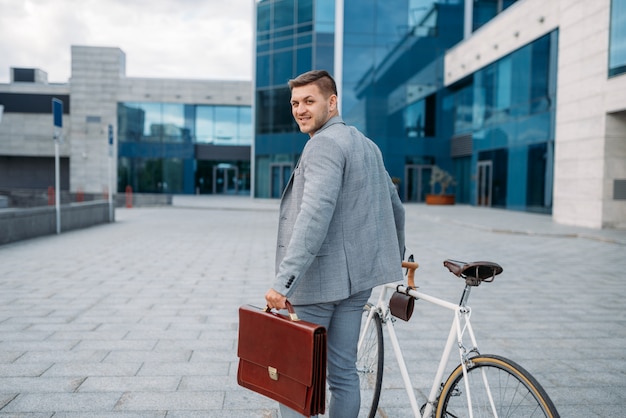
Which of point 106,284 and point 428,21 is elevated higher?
point 428,21

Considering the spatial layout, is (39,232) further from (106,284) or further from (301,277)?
(301,277)

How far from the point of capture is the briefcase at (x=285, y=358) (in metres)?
2.21

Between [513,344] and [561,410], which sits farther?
[513,344]

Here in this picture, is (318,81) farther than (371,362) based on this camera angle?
No

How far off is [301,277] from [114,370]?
2292 mm

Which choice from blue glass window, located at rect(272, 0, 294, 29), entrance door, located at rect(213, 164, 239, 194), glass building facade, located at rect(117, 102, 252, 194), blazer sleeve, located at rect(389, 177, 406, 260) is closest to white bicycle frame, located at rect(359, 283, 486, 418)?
blazer sleeve, located at rect(389, 177, 406, 260)

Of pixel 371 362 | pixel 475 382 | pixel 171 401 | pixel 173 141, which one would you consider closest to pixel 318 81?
pixel 475 382

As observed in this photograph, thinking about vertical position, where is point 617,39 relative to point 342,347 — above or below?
above

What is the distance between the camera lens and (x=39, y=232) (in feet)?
42.4

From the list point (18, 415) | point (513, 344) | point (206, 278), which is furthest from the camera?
point (206, 278)

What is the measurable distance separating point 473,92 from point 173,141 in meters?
24.4

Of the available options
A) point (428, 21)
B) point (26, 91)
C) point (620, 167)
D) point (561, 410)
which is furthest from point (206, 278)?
point (26, 91)

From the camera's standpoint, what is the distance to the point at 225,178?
4612 centimetres

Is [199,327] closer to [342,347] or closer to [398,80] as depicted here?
[342,347]
